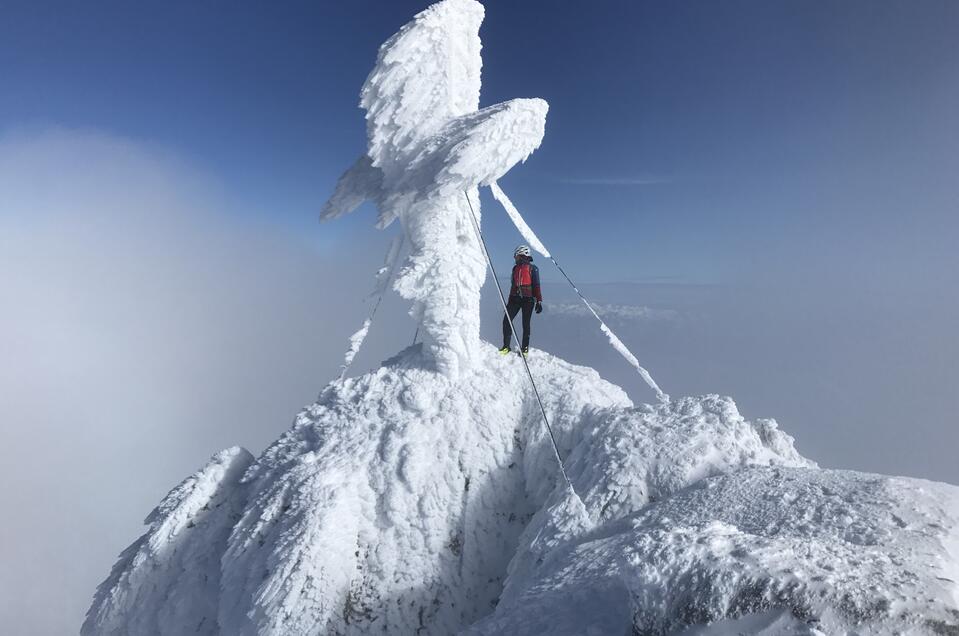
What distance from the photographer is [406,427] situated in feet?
22.3

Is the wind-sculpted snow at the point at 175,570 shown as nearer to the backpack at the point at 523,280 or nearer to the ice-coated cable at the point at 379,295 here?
the ice-coated cable at the point at 379,295

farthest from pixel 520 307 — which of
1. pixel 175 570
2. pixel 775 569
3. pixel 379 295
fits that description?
pixel 175 570

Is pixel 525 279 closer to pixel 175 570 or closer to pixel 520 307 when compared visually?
pixel 520 307

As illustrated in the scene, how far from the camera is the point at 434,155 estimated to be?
677cm

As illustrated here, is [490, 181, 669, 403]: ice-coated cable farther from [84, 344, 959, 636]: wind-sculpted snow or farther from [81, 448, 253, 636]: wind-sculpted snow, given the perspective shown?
[81, 448, 253, 636]: wind-sculpted snow

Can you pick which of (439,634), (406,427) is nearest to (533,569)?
(439,634)

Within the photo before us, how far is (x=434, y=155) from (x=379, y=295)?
244 centimetres

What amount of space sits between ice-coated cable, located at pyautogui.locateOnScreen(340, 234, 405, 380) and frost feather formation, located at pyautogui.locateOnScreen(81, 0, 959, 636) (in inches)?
16.8

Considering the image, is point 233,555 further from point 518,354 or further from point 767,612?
point 767,612

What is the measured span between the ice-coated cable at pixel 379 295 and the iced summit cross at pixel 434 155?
33 cm

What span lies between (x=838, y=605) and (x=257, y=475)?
271 inches

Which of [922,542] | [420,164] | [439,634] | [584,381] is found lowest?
[439,634]

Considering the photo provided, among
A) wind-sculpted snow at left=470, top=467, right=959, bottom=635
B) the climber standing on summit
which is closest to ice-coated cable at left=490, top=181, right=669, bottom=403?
the climber standing on summit

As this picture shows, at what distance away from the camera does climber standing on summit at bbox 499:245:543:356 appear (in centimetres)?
817
